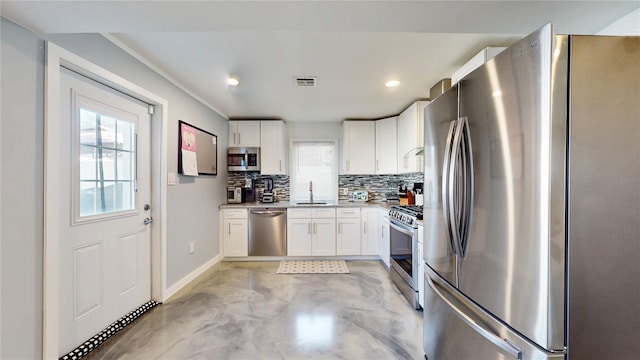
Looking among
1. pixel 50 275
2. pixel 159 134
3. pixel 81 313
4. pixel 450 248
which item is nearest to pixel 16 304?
pixel 50 275

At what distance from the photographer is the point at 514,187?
0.98 meters

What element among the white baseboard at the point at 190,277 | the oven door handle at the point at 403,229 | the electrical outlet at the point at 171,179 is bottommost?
the white baseboard at the point at 190,277

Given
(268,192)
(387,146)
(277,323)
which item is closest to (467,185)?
(277,323)

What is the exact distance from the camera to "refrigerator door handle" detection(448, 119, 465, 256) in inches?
49.1

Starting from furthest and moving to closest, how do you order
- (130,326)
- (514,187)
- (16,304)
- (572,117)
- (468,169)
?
(130,326) < (16,304) < (468,169) < (514,187) < (572,117)

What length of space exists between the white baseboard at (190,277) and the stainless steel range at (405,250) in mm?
2440

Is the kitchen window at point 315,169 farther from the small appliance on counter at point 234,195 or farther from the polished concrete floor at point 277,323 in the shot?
the polished concrete floor at point 277,323

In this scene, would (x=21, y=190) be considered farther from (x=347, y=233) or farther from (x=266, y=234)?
(x=347, y=233)

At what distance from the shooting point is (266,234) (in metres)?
3.91

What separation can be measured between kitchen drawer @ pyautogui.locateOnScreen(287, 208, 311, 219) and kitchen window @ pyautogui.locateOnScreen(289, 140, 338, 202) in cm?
69

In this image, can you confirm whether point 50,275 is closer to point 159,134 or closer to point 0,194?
point 0,194

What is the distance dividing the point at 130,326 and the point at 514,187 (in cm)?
285

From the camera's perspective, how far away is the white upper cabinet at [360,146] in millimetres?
4328

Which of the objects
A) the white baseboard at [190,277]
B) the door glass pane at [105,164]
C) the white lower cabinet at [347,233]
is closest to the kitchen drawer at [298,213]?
the white lower cabinet at [347,233]
